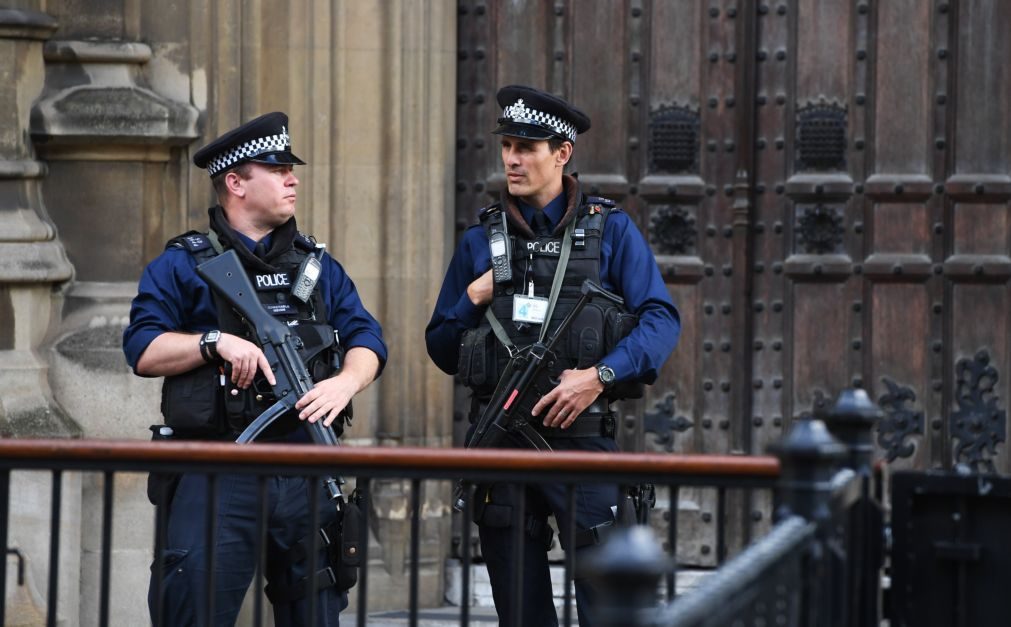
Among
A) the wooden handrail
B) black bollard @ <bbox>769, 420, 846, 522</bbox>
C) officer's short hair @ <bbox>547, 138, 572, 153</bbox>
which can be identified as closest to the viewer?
black bollard @ <bbox>769, 420, 846, 522</bbox>

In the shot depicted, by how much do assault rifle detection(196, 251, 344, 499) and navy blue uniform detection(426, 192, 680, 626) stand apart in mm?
531

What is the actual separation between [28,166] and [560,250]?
2502 millimetres

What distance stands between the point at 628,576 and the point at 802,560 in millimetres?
1002

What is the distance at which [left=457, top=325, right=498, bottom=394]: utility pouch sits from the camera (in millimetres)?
5715

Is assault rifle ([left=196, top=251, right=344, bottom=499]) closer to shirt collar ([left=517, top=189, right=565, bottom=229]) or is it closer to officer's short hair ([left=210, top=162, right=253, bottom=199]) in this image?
officer's short hair ([left=210, top=162, right=253, bottom=199])

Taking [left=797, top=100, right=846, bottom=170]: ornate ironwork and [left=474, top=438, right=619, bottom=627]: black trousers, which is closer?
[left=474, top=438, right=619, bottom=627]: black trousers

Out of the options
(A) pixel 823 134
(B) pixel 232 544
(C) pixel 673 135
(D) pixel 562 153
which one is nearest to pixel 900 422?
(A) pixel 823 134

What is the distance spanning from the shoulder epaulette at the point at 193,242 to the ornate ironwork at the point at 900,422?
124 inches

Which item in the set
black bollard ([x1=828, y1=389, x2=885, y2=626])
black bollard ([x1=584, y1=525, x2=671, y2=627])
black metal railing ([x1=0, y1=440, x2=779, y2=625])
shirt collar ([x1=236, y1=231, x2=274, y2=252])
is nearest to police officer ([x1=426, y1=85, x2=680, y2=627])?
shirt collar ([x1=236, y1=231, x2=274, y2=252])

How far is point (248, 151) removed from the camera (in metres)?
5.80

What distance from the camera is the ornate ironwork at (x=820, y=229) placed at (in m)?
7.73

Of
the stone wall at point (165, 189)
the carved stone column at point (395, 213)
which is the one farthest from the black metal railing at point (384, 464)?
the carved stone column at point (395, 213)

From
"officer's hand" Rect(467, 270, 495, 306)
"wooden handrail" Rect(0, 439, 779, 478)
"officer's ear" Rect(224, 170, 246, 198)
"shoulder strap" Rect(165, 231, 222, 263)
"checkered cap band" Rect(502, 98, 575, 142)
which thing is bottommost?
"wooden handrail" Rect(0, 439, 779, 478)

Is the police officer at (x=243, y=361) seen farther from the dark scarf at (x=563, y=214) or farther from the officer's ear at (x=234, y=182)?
the dark scarf at (x=563, y=214)
